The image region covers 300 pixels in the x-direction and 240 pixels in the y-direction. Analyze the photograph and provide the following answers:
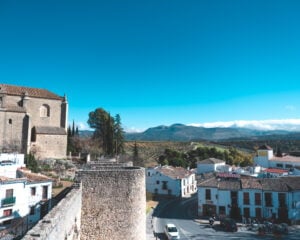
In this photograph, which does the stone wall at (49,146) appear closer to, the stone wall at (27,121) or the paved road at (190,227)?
the stone wall at (27,121)

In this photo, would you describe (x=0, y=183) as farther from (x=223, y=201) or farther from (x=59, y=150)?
(x=223, y=201)

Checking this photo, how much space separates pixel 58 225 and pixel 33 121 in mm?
30704

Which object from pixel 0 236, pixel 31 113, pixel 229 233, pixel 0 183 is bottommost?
pixel 229 233

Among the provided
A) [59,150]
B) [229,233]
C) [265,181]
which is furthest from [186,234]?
[59,150]

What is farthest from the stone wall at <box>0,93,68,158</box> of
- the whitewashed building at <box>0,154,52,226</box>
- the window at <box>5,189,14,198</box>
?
the window at <box>5,189,14,198</box>

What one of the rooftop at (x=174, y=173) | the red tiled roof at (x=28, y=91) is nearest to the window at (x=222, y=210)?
the rooftop at (x=174, y=173)

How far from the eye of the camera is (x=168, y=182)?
37.7 metres

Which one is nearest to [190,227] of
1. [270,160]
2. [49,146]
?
[49,146]

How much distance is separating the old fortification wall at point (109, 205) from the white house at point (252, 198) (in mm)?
17757

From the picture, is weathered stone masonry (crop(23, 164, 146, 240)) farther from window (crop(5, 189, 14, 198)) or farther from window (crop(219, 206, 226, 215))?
window (crop(219, 206, 226, 215))

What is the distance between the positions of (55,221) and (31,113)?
31.0m

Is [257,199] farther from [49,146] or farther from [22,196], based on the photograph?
[49,146]

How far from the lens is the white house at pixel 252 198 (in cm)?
2633

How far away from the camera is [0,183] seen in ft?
56.2
